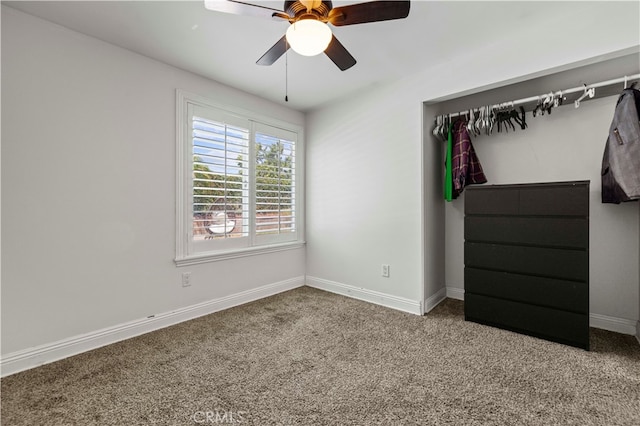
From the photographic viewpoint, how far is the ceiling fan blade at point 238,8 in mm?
1398

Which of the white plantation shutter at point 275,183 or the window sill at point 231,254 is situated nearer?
the window sill at point 231,254

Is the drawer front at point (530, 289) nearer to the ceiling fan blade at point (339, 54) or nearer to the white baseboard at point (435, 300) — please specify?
the white baseboard at point (435, 300)

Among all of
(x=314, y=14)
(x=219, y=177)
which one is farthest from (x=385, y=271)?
(x=314, y=14)

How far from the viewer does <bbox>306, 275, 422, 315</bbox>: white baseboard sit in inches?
114

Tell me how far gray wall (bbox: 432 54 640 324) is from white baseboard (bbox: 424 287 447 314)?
1.24 m

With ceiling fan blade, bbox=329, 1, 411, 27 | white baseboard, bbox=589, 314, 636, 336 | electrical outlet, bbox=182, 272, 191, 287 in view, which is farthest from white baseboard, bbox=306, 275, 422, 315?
ceiling fan blade, bbox=329, 1, 411, 27

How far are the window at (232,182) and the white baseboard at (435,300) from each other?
172 cm

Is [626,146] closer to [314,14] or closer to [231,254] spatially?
[314,14]

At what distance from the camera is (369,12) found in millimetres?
1442

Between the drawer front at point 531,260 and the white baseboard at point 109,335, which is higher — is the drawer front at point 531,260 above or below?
above

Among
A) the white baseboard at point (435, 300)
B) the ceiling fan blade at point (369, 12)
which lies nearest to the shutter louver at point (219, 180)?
the ceiling fan blade at point (369, 12)

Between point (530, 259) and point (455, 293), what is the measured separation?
116 cm

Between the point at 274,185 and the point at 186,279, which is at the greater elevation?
the point at 274,185

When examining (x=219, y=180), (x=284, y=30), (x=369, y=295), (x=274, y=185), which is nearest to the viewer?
(x=284, y=30)
